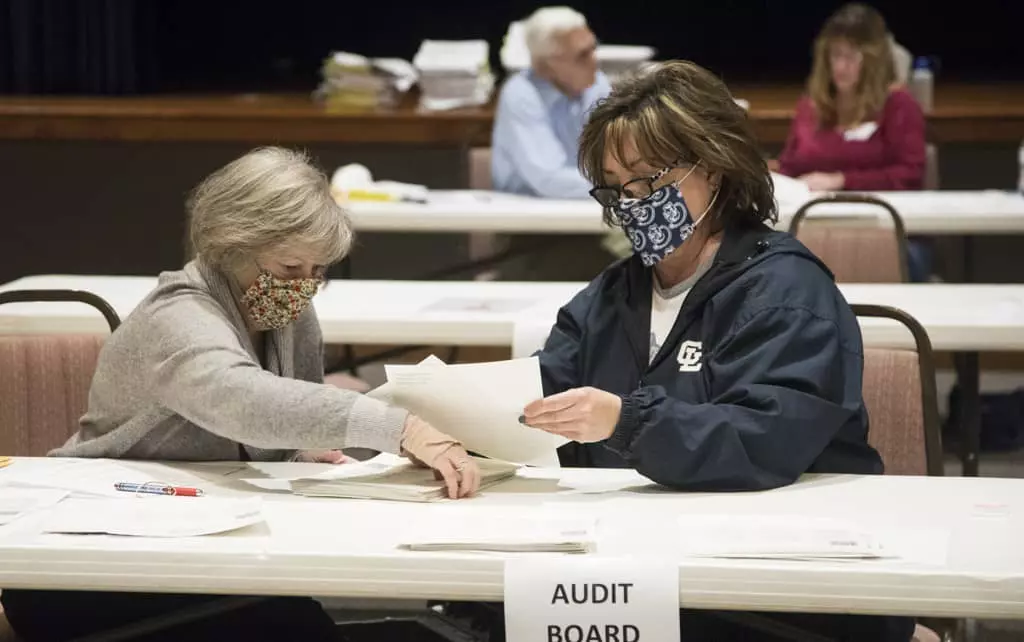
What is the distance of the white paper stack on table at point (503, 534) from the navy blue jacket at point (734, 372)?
192 millimetres

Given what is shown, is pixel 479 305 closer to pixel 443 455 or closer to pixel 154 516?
pixel 443 455

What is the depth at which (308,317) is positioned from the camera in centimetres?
254

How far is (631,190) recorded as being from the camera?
2.36 metres

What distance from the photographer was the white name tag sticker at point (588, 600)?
5.89ft

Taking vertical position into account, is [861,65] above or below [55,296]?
above

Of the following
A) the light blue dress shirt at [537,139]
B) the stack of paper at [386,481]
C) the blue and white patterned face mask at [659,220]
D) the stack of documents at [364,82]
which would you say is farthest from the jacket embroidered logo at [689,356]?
the stack of documents at [364,82]

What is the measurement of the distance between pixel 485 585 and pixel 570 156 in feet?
13.0

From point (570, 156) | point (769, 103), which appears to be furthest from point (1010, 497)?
point (769, 103)

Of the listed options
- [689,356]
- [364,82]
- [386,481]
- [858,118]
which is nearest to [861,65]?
[858,118]

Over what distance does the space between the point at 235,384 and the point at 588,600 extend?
641mm

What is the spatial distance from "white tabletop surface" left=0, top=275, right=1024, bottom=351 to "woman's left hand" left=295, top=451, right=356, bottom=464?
0.60 meters

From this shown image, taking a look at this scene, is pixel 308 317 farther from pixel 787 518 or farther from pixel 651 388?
pixel 787 518

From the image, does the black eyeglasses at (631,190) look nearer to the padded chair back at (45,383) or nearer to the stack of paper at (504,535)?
the stack of paper at (504,535)

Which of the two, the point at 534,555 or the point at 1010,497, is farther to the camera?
the point at 1010,497
